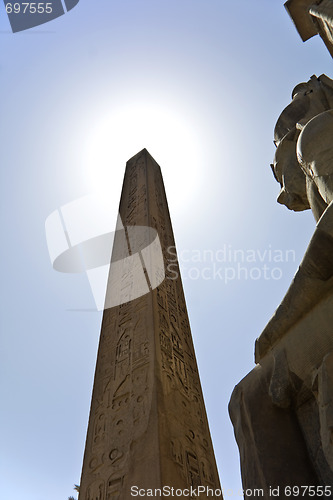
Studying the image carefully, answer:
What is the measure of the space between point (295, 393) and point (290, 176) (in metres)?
1.62

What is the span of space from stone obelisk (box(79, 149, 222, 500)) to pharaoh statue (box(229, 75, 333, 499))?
35.0 inches

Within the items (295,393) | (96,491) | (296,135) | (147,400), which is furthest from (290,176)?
(96,491)

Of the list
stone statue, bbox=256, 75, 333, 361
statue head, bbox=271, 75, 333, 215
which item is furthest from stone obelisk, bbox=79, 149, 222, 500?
statue head, bbox=271, 75, 333, 215

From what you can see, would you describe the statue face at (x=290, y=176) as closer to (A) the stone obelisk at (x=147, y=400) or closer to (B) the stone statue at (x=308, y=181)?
(B) the stone statue at (x=308, y=181)

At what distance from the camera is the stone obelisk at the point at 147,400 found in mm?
2686

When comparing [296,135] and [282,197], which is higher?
[296,135]

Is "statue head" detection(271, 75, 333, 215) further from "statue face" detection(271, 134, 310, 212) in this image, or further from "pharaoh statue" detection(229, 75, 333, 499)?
"pharaoh statue" detection(229, 75, 333, 499)

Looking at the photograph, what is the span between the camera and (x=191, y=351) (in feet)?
13.7

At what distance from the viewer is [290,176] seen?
300 centimetres

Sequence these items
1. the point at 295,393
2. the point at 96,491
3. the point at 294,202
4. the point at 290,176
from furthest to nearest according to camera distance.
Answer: the point at 294,202 < the point at 290,176 < the point at 96,491 < the point at 295,393

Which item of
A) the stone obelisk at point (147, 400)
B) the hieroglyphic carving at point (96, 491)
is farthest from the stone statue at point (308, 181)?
the hieroglyphic carving at point (96, 491)

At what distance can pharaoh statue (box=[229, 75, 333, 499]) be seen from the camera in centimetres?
166

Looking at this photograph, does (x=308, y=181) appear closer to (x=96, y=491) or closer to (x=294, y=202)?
(x=294, y=202)

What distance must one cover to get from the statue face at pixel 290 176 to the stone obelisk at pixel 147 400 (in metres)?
1.55
